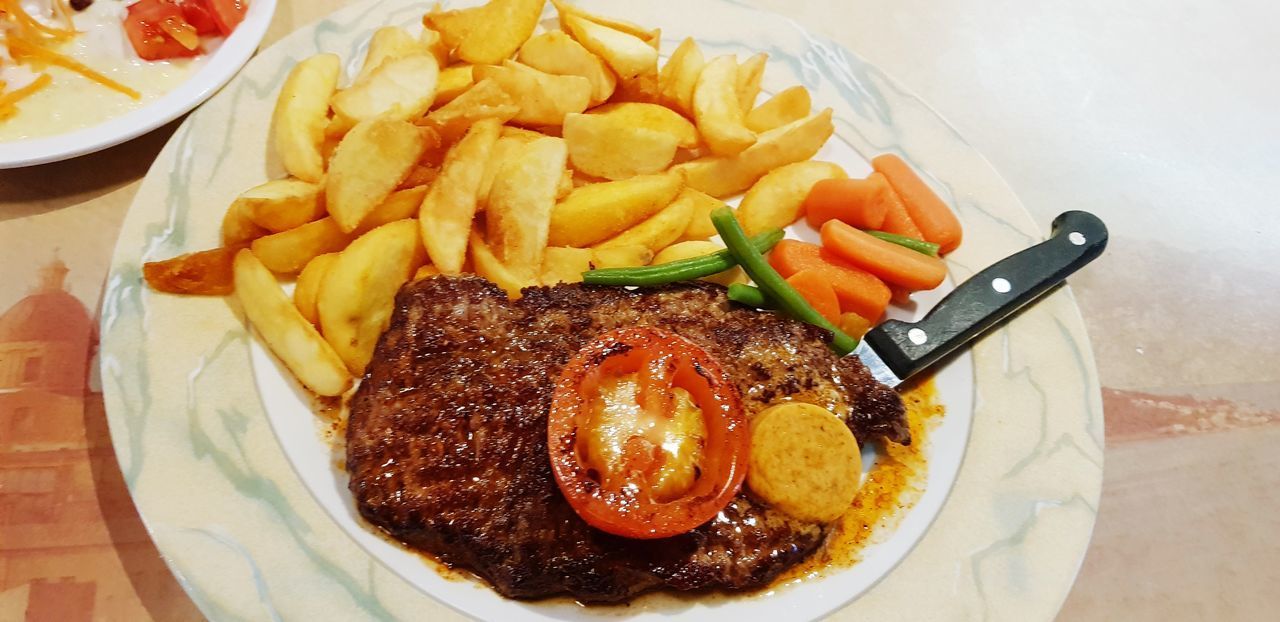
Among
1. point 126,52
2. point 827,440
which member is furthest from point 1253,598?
point 126,52

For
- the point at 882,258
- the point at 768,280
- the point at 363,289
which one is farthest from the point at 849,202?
the point at 363,289

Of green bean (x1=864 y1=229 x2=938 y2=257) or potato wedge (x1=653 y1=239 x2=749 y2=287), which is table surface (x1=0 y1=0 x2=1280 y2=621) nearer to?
green bean (x1=864 y1=229 x2=938 y2=257)

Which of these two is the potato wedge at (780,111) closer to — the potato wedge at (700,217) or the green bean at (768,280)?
the potato wedge at (700,217)

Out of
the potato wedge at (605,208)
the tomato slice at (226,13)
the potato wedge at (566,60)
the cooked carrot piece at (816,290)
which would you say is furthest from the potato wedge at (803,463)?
the tomato slice at (226,13)

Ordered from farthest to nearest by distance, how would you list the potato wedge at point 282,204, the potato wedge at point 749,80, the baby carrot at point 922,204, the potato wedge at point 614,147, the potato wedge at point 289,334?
the potato wedge at point 749,80 → the baby carrot at point 922,204 → the potato wedge at point 614,147 → the potato wedge at point 282,204 → the potato wedge at point 289,334

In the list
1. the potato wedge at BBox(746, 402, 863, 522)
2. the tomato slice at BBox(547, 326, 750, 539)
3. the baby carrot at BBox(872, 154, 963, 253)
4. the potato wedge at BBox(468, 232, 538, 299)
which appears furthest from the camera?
the baby carrot at BBox(872, 154, 963, 253)

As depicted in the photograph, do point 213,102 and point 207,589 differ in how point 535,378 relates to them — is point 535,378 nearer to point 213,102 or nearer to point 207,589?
point 207,589

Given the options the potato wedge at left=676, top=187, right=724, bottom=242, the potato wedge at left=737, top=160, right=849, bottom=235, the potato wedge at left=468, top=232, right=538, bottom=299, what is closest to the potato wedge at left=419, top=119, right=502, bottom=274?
the potato wedge at left=468, top=232, right=538, bottom=299

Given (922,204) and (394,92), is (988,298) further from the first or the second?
(394,92)
